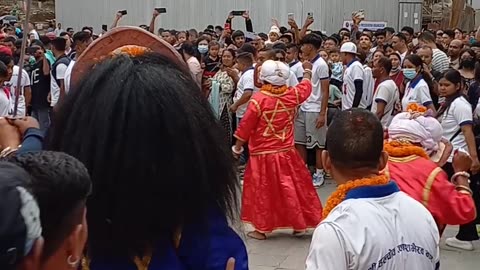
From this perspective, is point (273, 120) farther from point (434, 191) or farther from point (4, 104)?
point (434, 191)

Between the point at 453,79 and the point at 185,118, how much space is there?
16.6 feet

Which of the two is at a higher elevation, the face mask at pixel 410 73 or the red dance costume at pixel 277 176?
the face mask at pixel 410 73

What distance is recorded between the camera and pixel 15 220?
4.20ft

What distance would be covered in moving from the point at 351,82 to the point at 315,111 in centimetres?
63

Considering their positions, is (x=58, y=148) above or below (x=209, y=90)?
above

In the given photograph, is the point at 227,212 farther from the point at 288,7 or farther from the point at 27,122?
the point at 288,7

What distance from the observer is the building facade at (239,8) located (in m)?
20.7

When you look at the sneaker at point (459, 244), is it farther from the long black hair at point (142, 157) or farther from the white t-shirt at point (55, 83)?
the white t-shirt at point (55, 83)

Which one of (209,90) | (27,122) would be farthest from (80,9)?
(27,122)

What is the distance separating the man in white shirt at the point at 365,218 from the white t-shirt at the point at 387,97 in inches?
208

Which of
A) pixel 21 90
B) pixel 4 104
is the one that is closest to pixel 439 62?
pixel 21 90

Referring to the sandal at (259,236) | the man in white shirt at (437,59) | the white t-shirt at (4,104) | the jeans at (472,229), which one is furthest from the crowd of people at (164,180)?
the man in white shirt at (437,59)

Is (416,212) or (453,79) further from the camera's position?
(453,79)

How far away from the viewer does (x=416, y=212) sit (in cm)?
285
